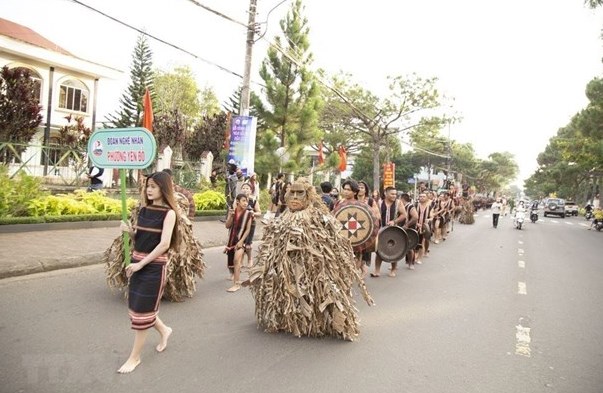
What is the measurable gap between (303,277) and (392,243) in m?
4.27

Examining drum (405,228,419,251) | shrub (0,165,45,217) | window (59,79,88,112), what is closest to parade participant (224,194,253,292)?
drum (405,228,419,251)

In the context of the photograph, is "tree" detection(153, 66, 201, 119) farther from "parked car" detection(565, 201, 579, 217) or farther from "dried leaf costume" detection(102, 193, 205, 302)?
"parked car" detection(565, 201, 579, 217)

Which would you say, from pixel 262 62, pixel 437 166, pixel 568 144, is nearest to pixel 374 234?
pixel 262 62

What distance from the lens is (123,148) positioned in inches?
167

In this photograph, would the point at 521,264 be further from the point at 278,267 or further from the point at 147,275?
the point at 147,275

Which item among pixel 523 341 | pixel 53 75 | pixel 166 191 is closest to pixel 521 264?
pixel 523 341

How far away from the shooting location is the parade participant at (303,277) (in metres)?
4.59

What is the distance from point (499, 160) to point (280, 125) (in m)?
73.5

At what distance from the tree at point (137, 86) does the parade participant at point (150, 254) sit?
3462cm

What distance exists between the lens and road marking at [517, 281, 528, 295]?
7657 mm

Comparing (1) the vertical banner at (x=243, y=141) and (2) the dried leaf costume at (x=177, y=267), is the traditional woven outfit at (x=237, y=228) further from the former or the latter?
(1) the vertical banner at (x=243, y=141)

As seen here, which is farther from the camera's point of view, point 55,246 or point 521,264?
point 521,264

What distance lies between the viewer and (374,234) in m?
6.85

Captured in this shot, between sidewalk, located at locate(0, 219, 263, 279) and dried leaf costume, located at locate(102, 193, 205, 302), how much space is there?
1627 mm
